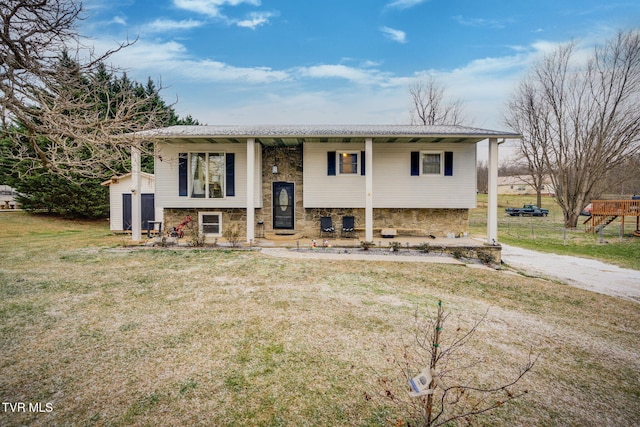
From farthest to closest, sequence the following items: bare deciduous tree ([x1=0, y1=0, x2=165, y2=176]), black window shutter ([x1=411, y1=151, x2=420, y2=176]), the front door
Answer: the front door, black window shutter ([x1=411, y1=151, x2=420, y2=176]), bare deciduous tree ([x1=0, y1=0, x2=165, y2=176])

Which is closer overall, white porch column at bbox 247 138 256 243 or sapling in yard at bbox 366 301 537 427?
sapling in yard at bbox 366 301 537 427

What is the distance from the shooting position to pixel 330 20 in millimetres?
15281

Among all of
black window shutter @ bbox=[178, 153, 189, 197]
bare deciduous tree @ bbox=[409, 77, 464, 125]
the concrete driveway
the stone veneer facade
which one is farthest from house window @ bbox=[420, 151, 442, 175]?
bare deciduous tree @ bbox=[409, 77, 464, 125]

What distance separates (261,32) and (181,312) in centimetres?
1453

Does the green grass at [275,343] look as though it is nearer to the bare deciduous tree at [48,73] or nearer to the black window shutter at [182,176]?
the bare deciduous tree at [48,73]

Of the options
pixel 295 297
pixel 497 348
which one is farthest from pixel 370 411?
pixel 295 297

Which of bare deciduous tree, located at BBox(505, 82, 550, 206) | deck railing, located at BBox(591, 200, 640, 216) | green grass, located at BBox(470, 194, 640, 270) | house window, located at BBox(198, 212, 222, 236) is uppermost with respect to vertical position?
bare deciduous tree, located at BBox(505, 82, 550, 206)

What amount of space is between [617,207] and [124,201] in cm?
2346

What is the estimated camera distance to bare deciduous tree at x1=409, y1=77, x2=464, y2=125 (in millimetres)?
25609

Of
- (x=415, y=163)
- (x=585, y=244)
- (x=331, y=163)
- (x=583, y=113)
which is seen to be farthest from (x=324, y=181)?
(x=583, y=113)

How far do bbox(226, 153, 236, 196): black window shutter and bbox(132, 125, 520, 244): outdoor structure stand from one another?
0.11ft

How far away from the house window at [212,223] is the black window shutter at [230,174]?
111cm

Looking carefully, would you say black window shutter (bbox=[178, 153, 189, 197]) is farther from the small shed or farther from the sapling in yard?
the sapling in yard

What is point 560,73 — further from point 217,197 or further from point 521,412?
point 521,412
